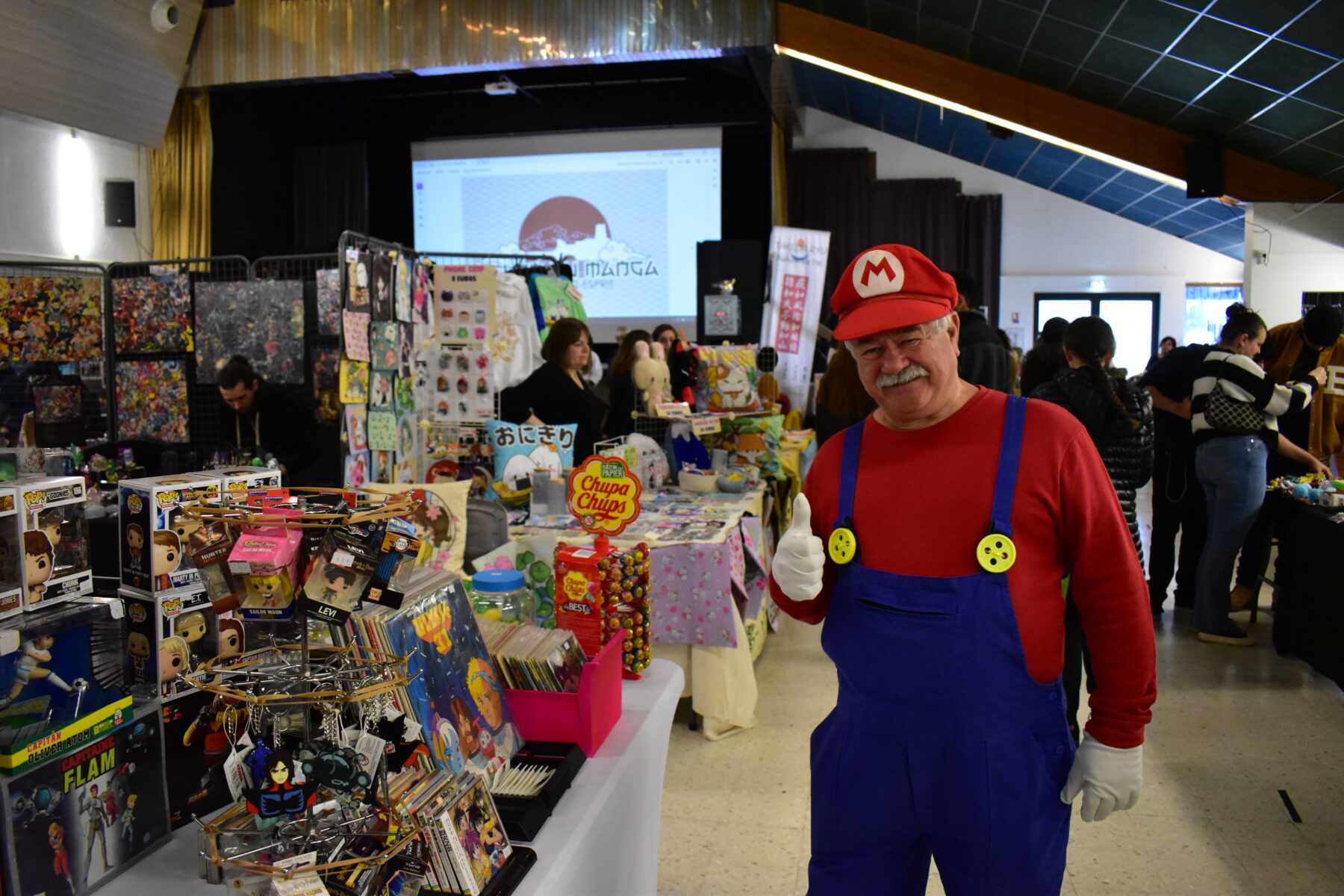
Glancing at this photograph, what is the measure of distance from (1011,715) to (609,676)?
664 millimetres

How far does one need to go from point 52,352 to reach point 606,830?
442 centimetres

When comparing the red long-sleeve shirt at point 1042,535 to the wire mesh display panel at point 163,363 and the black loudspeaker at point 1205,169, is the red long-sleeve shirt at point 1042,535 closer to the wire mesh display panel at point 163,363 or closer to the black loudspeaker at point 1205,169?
the wire mesh display panel at point 163,363

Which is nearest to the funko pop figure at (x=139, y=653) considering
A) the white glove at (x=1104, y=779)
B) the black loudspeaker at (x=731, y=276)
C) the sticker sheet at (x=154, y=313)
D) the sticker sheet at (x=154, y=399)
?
the white glove at (x=1104, y=779)

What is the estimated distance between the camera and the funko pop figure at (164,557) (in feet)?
4.00

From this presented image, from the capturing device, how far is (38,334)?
4.56 m

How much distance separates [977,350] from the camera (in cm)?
344

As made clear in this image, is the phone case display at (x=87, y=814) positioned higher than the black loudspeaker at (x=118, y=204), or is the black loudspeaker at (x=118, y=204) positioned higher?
the black loudspeaker at (x=118, y=204)

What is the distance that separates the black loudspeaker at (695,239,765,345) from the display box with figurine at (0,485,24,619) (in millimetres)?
7927

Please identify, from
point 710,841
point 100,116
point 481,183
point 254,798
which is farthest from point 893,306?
point 481,183

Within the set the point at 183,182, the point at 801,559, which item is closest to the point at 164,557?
the point at 801,559

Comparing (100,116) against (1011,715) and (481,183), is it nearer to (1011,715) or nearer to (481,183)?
(481,183)

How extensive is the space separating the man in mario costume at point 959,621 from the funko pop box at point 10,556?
980 millimetres

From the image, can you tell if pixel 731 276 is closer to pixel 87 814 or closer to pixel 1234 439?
pixel 1234 439

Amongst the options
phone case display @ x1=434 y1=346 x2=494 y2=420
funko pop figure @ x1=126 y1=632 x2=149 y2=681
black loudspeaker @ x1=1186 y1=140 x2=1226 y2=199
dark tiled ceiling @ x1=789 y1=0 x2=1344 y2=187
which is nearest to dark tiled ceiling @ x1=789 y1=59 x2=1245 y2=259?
dark tiled ceiling @ x1=789 y1=0 x2=1344 y2=187
